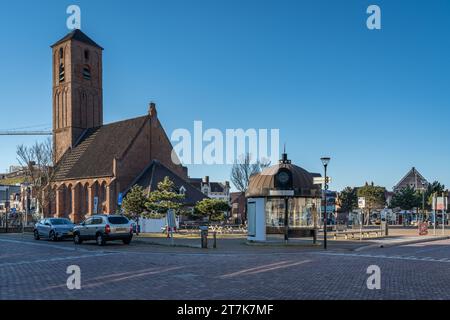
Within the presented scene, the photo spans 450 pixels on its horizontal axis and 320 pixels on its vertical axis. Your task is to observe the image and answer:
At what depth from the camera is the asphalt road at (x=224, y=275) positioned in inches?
437

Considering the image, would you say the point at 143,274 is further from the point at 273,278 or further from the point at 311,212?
the point at 311,212

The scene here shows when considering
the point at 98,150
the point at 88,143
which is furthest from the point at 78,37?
the point at 98,150

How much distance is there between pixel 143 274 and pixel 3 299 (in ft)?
15.0

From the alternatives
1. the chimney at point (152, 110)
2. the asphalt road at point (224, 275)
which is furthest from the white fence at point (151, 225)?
the chimney at point (152, 110)

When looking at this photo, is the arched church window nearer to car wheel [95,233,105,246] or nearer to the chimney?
the chimney

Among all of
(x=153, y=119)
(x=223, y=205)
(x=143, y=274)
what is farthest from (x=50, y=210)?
(x=143, y=274)

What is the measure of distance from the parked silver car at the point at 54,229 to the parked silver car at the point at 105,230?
346 centimetres

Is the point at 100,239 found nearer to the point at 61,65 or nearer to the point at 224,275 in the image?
the point at 224,275

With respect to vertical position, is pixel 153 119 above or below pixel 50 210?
above

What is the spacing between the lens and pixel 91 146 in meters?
65.9

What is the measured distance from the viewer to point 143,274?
A: 14.3 meters

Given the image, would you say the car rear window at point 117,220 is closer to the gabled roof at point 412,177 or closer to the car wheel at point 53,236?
the car wheel at point 53,236

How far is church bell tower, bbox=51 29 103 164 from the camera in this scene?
2709 inches

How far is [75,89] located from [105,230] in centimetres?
4728
